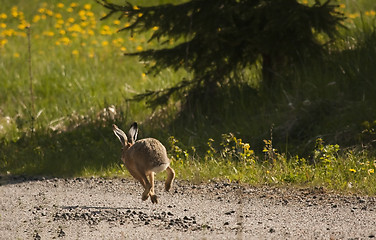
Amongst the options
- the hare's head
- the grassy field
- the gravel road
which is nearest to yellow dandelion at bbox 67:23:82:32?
the grassy field

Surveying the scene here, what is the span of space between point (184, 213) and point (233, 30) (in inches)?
154

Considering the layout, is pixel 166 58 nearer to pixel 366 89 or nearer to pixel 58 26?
pixel 366 89

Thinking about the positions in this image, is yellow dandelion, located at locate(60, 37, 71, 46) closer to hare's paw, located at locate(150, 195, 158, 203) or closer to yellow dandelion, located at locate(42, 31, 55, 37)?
yellow dandelion, located at locate(42, 31, 55, 37)

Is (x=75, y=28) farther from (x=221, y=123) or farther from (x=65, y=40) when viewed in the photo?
(x=221, y=123)

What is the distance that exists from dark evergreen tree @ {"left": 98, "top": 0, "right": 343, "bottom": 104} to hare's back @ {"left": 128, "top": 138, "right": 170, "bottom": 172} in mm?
3528

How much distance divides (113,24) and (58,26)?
5.06 feet

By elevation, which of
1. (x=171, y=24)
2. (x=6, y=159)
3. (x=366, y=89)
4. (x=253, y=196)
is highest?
(x=171, y=24)

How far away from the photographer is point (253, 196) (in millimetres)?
7281

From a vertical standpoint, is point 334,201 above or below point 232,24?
below

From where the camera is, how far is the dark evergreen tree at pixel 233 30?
9.66 meters

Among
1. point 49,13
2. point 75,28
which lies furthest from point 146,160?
point 49,13

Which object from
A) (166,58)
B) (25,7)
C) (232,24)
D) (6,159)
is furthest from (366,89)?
(25,7)

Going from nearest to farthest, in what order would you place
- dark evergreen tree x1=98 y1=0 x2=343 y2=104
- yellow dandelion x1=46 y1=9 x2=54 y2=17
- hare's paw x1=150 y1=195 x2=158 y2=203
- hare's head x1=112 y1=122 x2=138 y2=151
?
hare's paw x1=150 y1=195 x2=158 y2=203 → hare's head x1=112 y1=122 x2=138 y2=151 → dark evergreen tree x1=98 y1=0 x2=343 y2=104 → yellow dandelion x1=46 y1=9 x2=54 y2=17

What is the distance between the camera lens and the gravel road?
594cm
